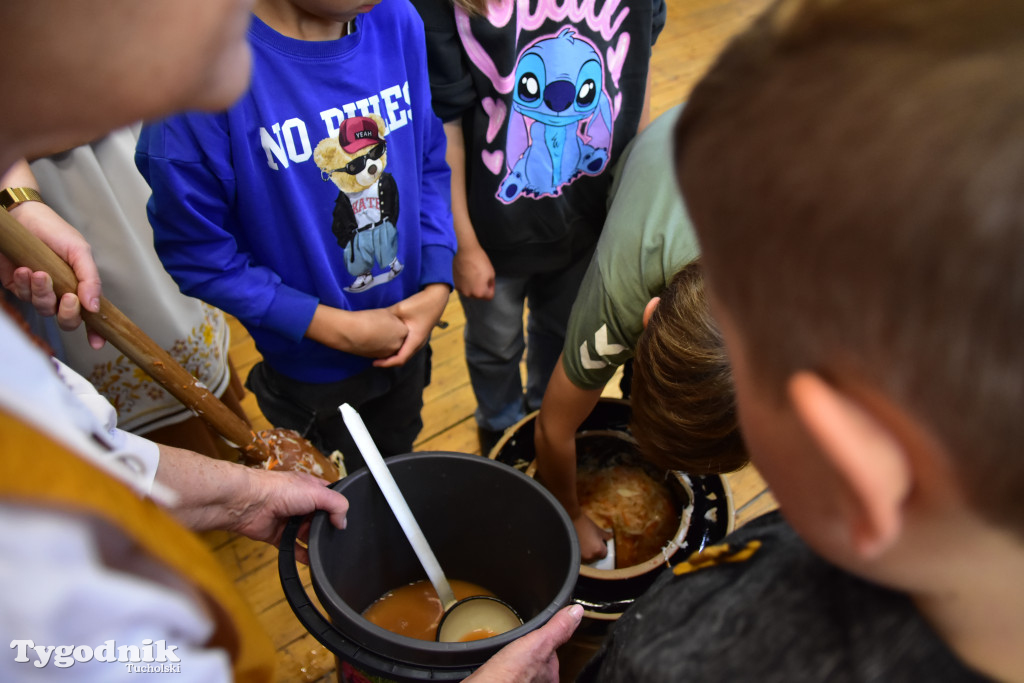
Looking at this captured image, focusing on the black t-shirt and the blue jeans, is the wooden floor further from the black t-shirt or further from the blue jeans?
the black t-shirt

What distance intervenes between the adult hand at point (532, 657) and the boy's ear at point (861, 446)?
1.26 ft

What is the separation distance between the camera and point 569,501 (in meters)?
0.97

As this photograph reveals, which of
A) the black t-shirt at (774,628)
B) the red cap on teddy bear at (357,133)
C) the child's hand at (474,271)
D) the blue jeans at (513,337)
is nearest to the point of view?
the black t-shirt at (774,628)

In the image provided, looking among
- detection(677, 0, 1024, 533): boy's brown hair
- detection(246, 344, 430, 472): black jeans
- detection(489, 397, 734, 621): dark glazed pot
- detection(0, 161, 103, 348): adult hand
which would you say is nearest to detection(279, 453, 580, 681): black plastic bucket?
detection(489, 397, 734, 621): dark glazed pot

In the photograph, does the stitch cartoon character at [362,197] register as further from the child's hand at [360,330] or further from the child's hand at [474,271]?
the child's hand at [474,271]

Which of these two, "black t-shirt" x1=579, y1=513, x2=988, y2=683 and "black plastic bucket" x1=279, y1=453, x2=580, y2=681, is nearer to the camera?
"black t-shirt" x1=579, y1=513, x2=988, y2=683

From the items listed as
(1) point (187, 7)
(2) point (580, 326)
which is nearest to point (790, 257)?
(1) point (187, 7)

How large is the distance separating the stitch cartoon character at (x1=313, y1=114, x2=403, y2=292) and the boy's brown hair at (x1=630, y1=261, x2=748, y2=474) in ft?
1.27

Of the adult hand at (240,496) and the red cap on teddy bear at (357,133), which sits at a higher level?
the red cap on teddy bear at (357,133)

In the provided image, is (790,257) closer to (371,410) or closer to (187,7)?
(187,7)

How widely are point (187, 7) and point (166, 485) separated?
434mm

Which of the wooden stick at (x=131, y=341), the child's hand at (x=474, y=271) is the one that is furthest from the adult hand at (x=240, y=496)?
the child's hand at (x=474, y=271)

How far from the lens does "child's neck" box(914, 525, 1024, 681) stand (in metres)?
0.26

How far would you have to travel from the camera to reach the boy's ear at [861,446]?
0.24 meters
